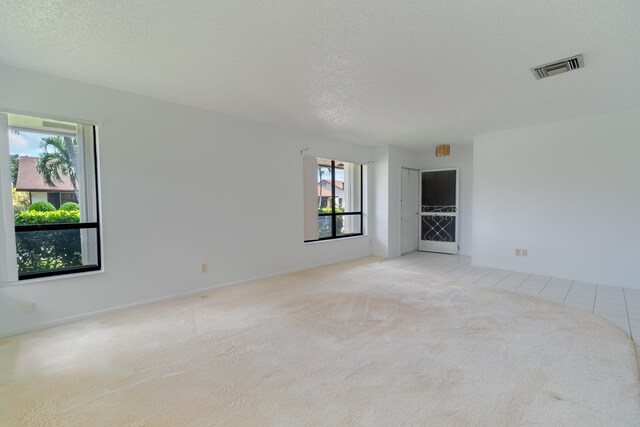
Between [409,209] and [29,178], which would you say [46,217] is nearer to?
[29,178]

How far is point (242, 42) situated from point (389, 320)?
9.54 ft

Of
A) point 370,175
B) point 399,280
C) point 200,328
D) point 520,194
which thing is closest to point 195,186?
point 200,328

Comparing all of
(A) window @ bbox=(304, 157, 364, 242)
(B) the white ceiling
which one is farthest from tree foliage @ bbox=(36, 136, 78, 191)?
(A) window @ bbox=(304, 157, 364, 242)

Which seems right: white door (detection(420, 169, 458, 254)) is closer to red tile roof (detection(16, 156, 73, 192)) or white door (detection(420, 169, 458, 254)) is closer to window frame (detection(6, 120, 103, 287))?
window frame (detection(6, 120, 103, 287))

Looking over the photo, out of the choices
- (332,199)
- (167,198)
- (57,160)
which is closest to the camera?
(57,160)

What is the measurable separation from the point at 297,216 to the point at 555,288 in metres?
4.02

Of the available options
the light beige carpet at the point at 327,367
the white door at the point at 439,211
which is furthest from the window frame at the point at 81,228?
the white door at the point at 439,211

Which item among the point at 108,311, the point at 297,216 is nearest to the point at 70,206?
the point at 108,311

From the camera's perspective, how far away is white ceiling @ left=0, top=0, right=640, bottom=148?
1.96 metres

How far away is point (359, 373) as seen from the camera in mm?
2143

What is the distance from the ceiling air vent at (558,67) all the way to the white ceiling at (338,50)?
0.08 m

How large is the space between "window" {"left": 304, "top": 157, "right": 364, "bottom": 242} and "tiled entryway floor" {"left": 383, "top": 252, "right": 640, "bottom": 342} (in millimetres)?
1202

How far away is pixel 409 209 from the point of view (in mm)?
7219

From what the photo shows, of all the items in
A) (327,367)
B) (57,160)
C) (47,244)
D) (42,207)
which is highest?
(57,160)
